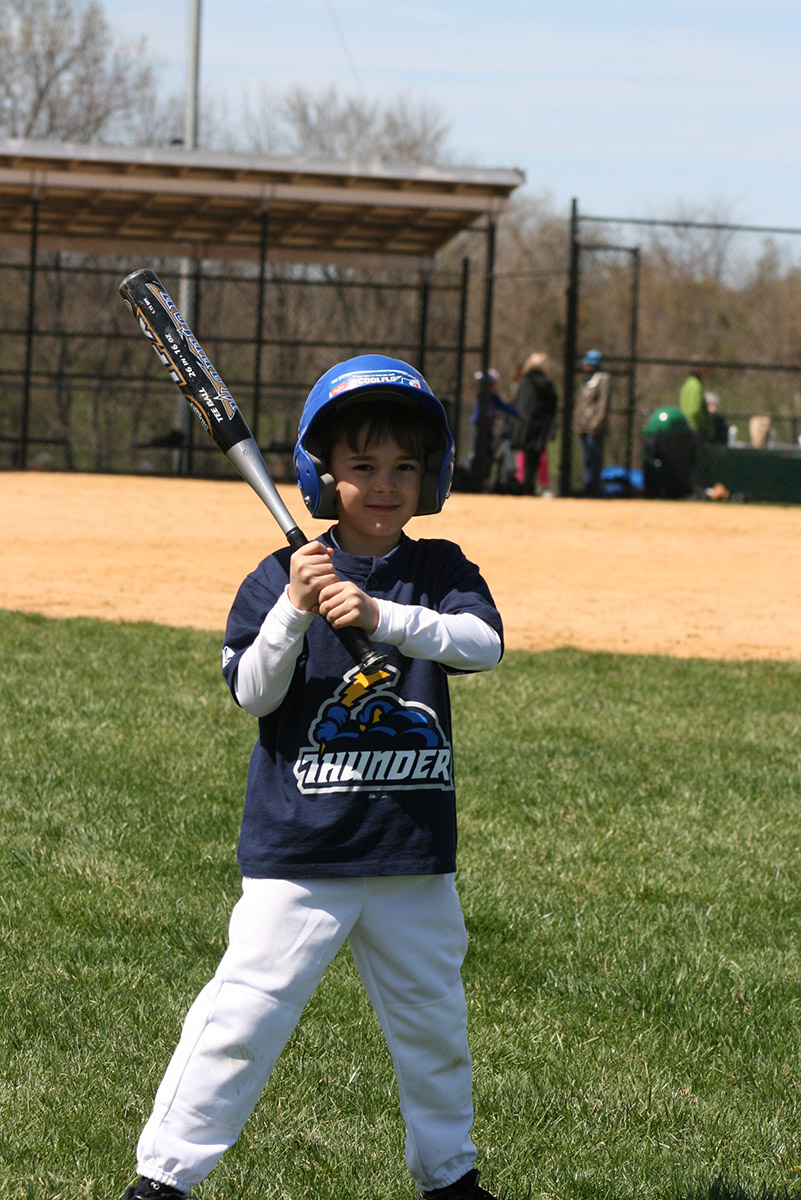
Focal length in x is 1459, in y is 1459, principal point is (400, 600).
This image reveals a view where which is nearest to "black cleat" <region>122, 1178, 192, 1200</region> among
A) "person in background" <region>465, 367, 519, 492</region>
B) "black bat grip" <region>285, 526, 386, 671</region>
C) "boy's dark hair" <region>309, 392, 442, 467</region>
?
"black bat grip" <region>285, 526, 386, 671</region>

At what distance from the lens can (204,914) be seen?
4.08 m

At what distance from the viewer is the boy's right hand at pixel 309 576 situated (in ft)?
7.66

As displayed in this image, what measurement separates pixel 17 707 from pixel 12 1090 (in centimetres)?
346

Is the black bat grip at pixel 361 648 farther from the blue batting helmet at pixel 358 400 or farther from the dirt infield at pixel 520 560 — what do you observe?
the dirt infield at pixel 520 560

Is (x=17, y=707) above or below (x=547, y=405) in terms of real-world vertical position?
below

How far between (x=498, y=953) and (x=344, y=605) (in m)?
1.94

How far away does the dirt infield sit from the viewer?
9.66m

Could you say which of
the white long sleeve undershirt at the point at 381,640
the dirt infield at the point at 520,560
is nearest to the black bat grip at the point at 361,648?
the white long sleeve undershirt at the point at 381,640

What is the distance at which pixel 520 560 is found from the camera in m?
12.6

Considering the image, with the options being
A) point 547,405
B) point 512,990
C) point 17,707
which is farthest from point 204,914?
point 547,405

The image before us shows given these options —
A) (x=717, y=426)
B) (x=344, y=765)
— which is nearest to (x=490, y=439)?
(x=717, y=426)

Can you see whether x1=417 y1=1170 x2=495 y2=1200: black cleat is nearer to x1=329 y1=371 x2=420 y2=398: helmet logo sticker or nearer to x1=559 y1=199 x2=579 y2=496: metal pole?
x1=329 y1=371 x2=420 y2=398: helmet logo sticker

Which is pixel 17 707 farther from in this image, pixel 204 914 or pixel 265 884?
pixel 265 884

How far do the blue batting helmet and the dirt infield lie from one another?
621 cm
